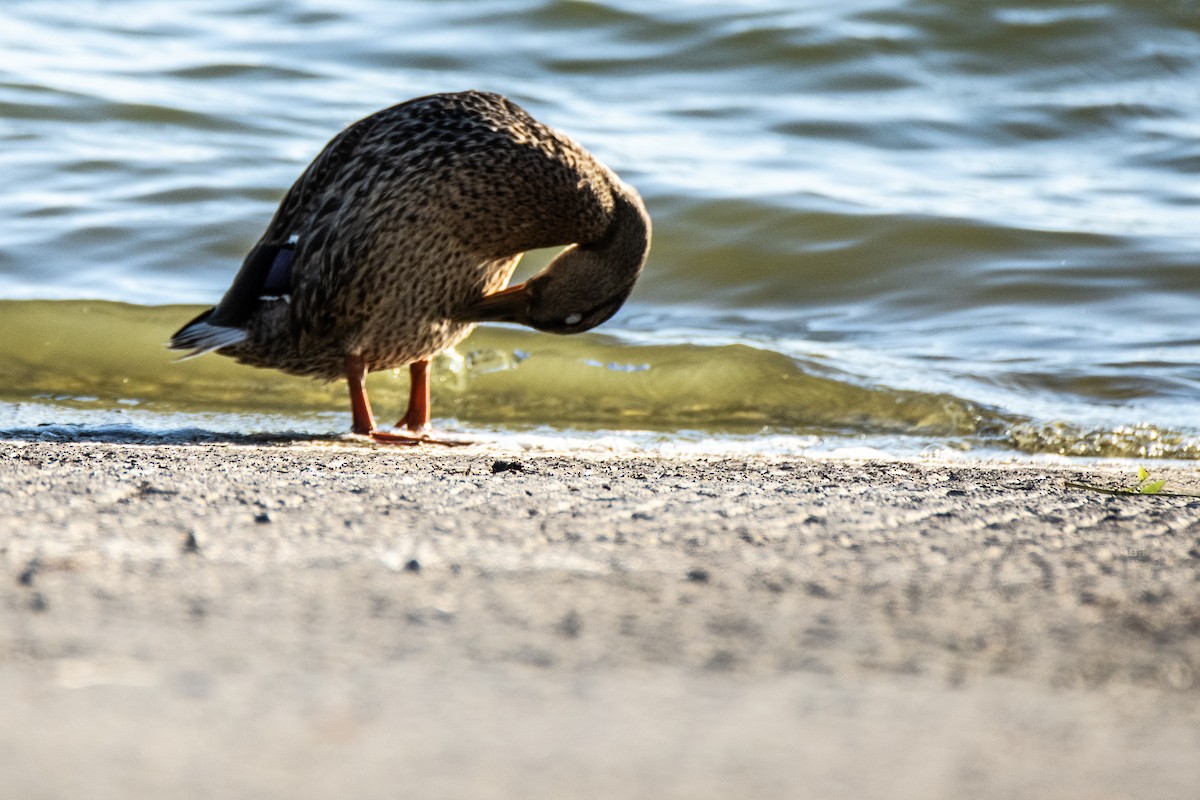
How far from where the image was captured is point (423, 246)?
5.02 meters

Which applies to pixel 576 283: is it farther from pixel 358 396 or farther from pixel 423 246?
pixel 358 396

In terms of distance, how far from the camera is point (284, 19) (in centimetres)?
1588

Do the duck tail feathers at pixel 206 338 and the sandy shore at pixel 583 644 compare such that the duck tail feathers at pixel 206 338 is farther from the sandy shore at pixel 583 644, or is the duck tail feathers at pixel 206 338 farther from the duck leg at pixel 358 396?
the sandy shore at pixel 583 644

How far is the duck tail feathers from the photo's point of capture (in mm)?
5395

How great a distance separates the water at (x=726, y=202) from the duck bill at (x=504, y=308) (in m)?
0.84

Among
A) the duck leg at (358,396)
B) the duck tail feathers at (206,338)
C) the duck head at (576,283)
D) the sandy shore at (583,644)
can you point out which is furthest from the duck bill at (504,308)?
the sandy shore at (583,644)

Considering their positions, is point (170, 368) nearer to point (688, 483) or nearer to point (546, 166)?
point (546, 166)

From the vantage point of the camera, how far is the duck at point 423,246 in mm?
4988

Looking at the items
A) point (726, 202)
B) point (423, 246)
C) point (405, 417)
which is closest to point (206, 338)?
point (405, 417)

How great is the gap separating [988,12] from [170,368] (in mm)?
10507

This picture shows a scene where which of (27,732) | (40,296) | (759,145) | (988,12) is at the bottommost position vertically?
(27,732)

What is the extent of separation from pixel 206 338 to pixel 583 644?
145 inches

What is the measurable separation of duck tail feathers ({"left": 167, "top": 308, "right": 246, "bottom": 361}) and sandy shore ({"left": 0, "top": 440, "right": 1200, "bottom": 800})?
240 centimetres

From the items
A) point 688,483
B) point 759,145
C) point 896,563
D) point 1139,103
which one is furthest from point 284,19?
point 896,563
